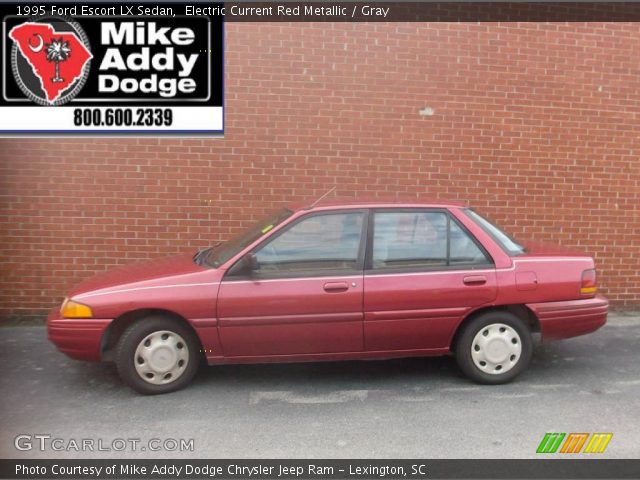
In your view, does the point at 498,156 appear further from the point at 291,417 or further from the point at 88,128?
the point at 88,128

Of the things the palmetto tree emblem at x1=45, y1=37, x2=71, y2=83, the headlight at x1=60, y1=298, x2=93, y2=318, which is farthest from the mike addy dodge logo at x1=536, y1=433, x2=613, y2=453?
the palmetto tree emblem at x1=45, y1=37, x2=71, y2=83

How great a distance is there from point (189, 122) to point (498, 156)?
3.80 metres

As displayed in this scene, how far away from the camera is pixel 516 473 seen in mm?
3291

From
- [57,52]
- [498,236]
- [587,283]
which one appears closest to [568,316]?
[587,283]

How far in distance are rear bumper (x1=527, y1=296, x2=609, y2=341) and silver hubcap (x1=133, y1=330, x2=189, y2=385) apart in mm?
2838

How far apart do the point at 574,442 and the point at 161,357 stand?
3.00 meters

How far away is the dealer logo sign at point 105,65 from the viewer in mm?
6168

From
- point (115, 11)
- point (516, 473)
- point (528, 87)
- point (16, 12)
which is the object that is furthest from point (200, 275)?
point (528, 87)

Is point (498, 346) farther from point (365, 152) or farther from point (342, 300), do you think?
point (365, 152)

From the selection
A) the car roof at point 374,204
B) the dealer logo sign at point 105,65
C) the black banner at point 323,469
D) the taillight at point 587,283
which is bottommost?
Answer: the black banner at point 323,469

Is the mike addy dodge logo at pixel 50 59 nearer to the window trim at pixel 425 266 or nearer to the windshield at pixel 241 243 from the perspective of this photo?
the windshield at pixel 241 243

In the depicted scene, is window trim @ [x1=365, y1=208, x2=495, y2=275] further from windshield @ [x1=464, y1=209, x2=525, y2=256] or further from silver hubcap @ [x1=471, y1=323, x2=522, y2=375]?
silver hubcap @ [x1=471, y1=323, x2=522, y2=375]

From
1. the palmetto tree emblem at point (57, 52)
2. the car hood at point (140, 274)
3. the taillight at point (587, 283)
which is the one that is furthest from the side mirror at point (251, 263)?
the palmetto tree emblem at point (57, 52)

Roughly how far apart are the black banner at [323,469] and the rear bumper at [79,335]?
1.01 meters
